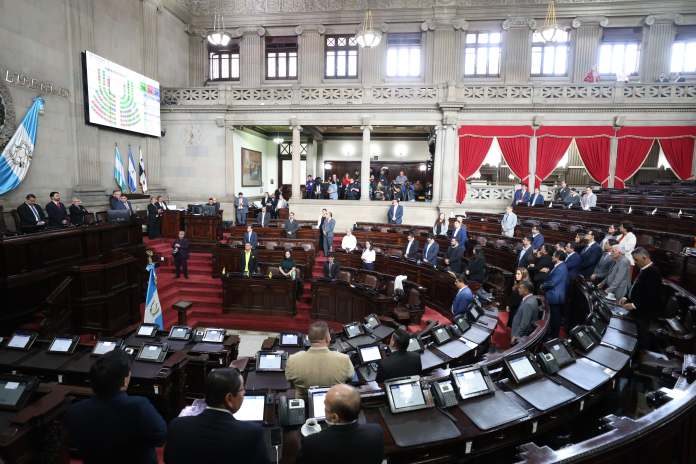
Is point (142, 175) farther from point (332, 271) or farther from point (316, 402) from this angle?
point (316, 402)

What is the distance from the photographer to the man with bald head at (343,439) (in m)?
1.74

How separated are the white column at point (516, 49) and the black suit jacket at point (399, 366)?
16027mm

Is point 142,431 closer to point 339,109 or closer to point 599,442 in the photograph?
point 599,442

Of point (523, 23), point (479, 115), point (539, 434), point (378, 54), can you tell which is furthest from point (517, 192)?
point (539, 434)

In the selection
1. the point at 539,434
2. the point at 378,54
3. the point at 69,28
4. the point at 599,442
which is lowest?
the point at 539,434

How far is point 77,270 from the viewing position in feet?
24.3

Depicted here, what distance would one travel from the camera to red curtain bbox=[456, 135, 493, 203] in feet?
47.7

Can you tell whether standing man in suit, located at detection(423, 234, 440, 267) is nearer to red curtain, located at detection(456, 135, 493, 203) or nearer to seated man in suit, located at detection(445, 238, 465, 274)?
seated man in suit, located at detection(445, 238, 465, 274)

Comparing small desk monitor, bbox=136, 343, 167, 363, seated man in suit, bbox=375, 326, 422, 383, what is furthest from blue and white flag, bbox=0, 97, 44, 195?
seated man in suit, bbox=375, 326, 422, 383

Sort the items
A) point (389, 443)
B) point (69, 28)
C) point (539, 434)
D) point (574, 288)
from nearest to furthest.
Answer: point (389, 443)
point (539, 434)
point (574, 288)
point (69, 28)

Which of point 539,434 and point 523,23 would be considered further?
point 523,23

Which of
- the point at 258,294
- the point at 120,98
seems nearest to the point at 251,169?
the point at 120,98

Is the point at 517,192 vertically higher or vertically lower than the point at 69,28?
lower

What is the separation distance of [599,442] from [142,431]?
2438mm
